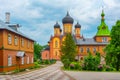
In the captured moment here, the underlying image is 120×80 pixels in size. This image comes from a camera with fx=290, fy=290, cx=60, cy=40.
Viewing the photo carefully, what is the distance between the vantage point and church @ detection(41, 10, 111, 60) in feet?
323

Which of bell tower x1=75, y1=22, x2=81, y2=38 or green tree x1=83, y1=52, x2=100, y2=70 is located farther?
bell tower x1=75, y1=22, x2=81, y2=38

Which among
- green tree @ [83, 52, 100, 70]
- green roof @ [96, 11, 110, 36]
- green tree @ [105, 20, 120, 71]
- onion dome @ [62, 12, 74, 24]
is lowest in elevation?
green tree @ [83, 52, 100, 70]

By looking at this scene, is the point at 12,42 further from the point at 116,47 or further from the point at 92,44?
the point at 92,44

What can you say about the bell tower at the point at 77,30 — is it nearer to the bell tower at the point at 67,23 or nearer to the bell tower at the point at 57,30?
the bell tower at the point at 57,30

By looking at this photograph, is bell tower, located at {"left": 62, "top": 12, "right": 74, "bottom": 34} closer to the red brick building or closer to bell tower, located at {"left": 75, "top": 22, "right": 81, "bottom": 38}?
bell tower, located at {"left": 75, "top": 22, "right": 81, "bottom": 38}

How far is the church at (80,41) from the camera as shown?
9838cm

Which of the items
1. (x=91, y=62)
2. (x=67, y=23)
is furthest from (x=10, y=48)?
(x=67, y=23)

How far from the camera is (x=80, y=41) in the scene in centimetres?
10106

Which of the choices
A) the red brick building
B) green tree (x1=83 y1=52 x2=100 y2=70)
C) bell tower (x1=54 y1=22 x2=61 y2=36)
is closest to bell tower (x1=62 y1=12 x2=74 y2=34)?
bell tower (x1=54 y1=22 x2=61 y2=36)

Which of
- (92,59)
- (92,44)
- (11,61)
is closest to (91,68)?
(92,59)

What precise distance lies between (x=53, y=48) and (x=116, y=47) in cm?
5388

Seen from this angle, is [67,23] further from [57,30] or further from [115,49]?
[115,49]

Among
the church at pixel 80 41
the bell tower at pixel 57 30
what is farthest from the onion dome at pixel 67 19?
the bell tower at pixel 57 30

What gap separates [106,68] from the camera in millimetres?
45562
